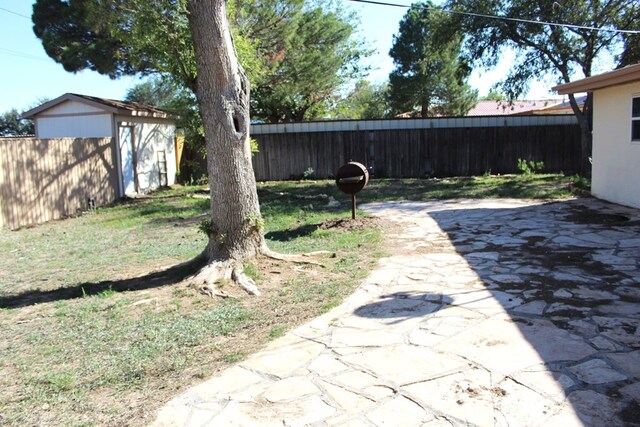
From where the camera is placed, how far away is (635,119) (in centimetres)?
899

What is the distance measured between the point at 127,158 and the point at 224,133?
1050 centimetres

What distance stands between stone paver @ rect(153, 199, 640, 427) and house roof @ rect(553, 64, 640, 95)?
351 cm

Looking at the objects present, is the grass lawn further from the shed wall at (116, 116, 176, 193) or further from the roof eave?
the shed wall at (116, 116, 176, 193)

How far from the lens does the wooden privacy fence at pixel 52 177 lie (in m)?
10.4

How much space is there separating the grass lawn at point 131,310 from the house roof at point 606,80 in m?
4.73

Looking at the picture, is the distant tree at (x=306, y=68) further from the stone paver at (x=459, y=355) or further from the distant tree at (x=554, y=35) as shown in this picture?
the stone paver at (x=459, y=355)

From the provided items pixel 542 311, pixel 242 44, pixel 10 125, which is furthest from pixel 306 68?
pixel 10 125

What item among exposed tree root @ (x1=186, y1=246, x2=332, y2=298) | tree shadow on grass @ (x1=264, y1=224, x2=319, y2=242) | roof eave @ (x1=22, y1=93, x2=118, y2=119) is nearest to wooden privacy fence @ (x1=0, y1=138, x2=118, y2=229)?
roof eave @ (x1=22, y1=93, x2=118, y2=119)

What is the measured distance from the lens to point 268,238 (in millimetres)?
7957

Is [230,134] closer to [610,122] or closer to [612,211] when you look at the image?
[612,211]

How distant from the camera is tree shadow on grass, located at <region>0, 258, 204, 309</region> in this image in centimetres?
536

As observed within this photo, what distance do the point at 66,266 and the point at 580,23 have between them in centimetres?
1355

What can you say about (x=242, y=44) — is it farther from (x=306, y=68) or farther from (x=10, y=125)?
(x=10, y=125)

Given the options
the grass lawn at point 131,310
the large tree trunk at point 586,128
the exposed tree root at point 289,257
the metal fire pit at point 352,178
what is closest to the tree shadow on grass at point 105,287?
the grass lawn at point 131,310
